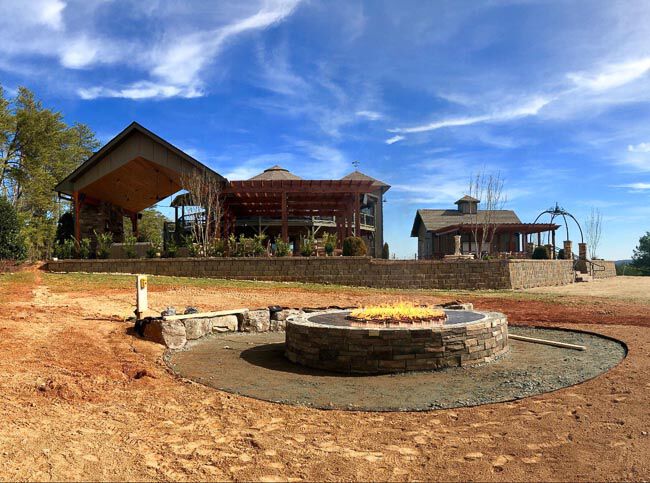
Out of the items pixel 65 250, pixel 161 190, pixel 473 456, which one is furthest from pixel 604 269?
pixel 473 456

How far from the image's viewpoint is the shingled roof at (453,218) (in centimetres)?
4009

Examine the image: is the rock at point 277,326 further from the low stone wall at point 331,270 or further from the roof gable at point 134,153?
the roof gable at point 134,153

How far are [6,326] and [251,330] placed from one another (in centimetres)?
453

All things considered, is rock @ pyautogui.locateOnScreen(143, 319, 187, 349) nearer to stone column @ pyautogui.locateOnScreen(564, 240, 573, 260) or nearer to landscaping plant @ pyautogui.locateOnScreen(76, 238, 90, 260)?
landscaping plant @ pyautogui.locateOnScreen(76, 238, 90, 260)

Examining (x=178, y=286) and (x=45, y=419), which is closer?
(x=45, y=419)

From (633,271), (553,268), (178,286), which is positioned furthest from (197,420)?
(633,271)

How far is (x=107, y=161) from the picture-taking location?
2594 centimetres

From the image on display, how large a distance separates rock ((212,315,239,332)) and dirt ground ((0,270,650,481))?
2320 mm

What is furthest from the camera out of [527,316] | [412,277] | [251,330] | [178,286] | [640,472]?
[412,277]

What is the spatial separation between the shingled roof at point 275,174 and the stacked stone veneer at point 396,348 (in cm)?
2790

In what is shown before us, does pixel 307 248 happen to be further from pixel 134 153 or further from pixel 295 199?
pixel 134 153

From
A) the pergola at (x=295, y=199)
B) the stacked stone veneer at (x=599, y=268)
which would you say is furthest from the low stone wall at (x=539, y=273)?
the pergola at (x=295, y=199)

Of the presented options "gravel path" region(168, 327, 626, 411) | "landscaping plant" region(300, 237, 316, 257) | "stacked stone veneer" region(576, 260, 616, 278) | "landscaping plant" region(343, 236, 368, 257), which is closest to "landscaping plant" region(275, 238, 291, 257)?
"landscaping plant" region(300, 237, 316, 257)

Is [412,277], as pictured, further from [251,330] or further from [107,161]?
[107,161]
